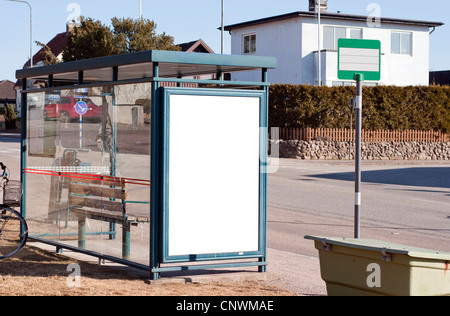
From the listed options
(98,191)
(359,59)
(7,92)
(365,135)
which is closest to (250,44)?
(365,135)

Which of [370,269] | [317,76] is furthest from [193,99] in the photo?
[317,76]

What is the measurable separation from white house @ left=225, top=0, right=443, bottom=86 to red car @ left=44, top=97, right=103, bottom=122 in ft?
101

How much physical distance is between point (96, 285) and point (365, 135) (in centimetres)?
2721

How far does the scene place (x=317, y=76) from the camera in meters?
40.1

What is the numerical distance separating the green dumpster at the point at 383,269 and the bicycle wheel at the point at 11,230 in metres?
4.51

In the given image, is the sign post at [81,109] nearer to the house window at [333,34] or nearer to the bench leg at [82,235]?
the bench leg at [82,235]

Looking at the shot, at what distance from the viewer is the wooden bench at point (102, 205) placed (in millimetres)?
8305

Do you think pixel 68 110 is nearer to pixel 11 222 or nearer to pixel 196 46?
pixel 11 222

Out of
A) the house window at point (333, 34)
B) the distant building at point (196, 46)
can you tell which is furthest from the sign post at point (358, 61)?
the distant building at point (196, 46)

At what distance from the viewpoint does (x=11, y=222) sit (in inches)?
369
